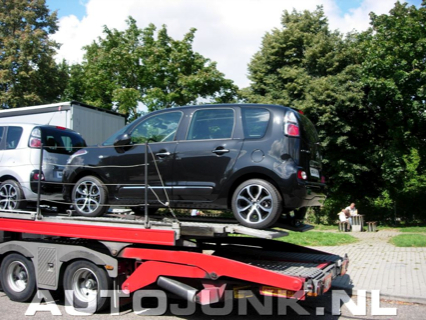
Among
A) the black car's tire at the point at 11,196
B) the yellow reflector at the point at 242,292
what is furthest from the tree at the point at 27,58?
the yellow reflector at the point at 242,292

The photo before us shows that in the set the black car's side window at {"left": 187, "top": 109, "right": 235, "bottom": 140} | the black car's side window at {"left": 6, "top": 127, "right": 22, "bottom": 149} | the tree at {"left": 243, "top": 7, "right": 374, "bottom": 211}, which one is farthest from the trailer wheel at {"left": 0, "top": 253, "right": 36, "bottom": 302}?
the tree at {"left": 243, "top": 7, "right": 374, "bottom": 211}

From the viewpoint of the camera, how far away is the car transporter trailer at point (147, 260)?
5102mm

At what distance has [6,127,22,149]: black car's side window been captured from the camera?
25.4 ft

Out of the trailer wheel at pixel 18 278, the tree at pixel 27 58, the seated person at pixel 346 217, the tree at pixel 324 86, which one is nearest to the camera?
the trailer wheel at pixel 18 278

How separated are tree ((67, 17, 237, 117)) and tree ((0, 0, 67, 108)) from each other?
542 centimetres

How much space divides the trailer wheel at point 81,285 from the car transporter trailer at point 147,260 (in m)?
0.01

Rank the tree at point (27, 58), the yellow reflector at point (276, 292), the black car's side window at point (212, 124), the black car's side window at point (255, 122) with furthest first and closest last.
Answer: the tree at point (27, 58)
the black car's side window at point (212, 124)
the black car's side window at point (255, 122)
the yellow reflector at point (276, 292)

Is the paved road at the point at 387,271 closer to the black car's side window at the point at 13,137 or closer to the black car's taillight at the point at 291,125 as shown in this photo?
the black car's taillight at the point at 291,125

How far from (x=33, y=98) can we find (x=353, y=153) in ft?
59.0

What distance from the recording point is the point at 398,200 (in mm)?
21234

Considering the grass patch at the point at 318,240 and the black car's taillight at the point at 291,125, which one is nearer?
the black car's taillight at the point at 291,125

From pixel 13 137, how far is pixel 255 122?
4637mm

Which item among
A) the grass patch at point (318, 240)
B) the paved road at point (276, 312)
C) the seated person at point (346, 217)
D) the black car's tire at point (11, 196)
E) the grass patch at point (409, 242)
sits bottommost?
the paved road at point (276, 312)

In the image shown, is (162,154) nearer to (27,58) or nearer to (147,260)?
(147,260)
